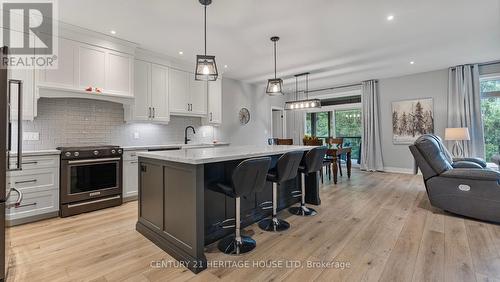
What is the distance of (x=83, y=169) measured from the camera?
134 inches

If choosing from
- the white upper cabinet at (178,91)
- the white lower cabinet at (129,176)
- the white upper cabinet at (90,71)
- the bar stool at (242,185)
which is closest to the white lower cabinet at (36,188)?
the white lower cabinet at (129,176)

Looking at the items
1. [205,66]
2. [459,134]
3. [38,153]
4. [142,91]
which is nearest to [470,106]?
[459,134]

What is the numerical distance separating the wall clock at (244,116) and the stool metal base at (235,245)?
15.4ft

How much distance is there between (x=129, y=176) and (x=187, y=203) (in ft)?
7.94

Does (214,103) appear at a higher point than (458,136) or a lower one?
higher

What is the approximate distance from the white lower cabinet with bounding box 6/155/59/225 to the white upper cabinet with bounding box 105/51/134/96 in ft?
4.40

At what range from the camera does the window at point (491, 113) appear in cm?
531

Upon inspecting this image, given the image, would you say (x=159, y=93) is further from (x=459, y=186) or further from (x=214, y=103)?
(x=459, y=186)

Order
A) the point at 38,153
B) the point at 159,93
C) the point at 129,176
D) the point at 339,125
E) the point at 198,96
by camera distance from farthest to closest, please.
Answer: the point at 339,125 < the point at 198,96 < the point at 159,93 < the point at 129,176 < the point at 38,153

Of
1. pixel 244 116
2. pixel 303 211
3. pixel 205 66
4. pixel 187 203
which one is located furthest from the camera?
pixel 244 116

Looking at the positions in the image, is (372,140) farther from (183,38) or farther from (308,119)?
(183,38)

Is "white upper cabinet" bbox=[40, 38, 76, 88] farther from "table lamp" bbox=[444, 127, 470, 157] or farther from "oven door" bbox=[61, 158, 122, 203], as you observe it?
"table lamp" bbox=[444, 127, 470, 157]

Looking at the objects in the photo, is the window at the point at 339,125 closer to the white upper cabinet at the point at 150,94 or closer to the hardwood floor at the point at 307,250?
the hardwood floor at the point at 307,250

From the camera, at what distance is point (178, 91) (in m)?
4.88
